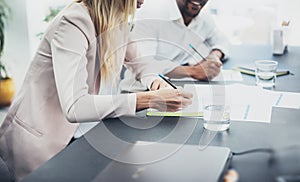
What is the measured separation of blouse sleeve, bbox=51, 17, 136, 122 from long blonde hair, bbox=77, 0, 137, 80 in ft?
0.39

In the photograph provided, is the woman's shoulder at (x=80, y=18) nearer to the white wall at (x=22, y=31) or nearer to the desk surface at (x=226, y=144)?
the desk surface at (x=226, y=144)

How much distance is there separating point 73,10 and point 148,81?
0.42 metres

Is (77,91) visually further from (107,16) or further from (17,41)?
(17,41)

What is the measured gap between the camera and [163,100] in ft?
4.66

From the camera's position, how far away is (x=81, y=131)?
5.43 ft

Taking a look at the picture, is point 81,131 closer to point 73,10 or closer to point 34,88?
point 34,88

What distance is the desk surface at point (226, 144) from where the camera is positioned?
1.03 m

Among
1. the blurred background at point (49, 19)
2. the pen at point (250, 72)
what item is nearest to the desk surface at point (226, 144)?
the pen at point (250, 72)

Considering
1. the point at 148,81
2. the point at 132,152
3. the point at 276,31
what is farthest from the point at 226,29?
the point at 132,152

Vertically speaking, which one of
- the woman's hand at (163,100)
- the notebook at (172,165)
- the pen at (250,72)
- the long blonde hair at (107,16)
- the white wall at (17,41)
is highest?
the long blonde hair at (107,16)

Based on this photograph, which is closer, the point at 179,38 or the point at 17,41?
the point at 179,38

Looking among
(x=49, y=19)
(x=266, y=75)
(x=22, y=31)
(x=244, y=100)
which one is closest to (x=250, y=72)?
(x=266, y=75)

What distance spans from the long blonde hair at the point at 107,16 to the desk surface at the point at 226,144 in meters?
0.30

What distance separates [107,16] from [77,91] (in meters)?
0.30
